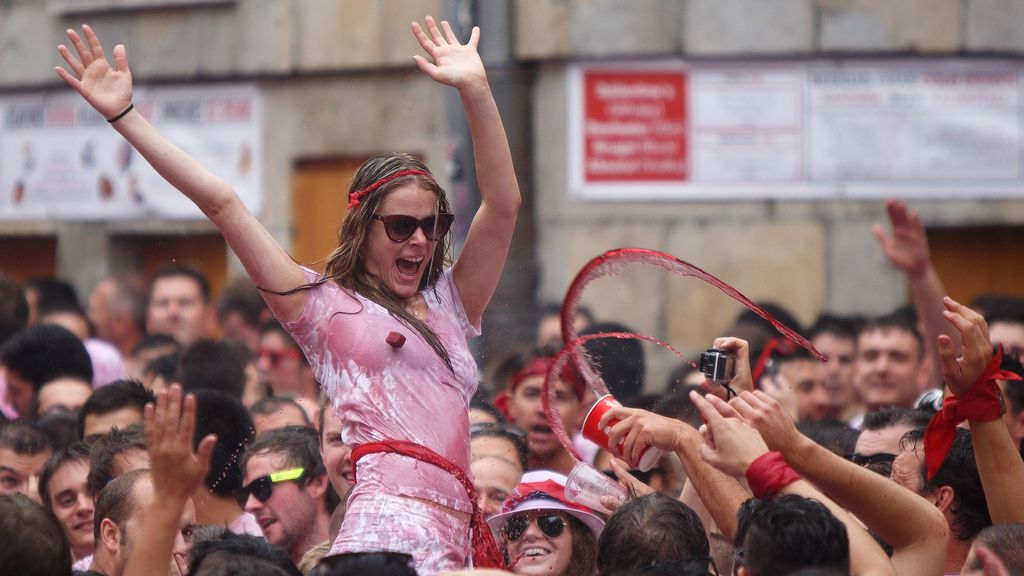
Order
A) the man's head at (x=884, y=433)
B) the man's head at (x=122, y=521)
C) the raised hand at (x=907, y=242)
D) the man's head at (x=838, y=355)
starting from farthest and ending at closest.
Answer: the man's head at (x=838, y=355) < the raised hand at (x=907, y=242) < the man's head at (x=884, y=433) < the man's head at (x=122, y=521)

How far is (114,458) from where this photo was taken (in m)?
5.22

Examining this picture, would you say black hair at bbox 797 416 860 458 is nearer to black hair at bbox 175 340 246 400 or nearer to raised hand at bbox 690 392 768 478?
raised hand at bbox 690 392 768 478

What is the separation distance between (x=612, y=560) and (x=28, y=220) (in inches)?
413

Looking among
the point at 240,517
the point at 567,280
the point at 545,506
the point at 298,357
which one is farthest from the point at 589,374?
the point at 567,280

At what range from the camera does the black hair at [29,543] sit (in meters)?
3.51

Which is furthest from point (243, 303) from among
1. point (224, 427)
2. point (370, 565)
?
point (370, 565)

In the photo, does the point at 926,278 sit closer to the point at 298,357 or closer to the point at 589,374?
the point at 589,374

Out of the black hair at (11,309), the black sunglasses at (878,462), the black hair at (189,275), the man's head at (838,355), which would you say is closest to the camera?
the black sunglasses at (878,462)

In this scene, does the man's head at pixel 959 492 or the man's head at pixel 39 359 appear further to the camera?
the man's head at pixel 39 359

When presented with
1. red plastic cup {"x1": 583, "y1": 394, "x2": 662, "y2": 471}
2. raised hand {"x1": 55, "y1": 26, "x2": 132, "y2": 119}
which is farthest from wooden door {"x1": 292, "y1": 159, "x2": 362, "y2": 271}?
raised hand {"x1": 55, "y1": 26, "x2": 132, "y2": 119}

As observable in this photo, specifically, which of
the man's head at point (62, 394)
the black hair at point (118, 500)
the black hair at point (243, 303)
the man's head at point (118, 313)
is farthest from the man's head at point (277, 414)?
the man's head at point (118, 313)

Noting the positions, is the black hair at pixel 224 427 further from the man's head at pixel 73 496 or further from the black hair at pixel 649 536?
the black hair at pixel 649 536

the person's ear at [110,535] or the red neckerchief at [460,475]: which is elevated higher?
the red neckerchief at [460,475]

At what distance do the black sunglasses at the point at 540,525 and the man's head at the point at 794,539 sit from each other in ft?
4.26
